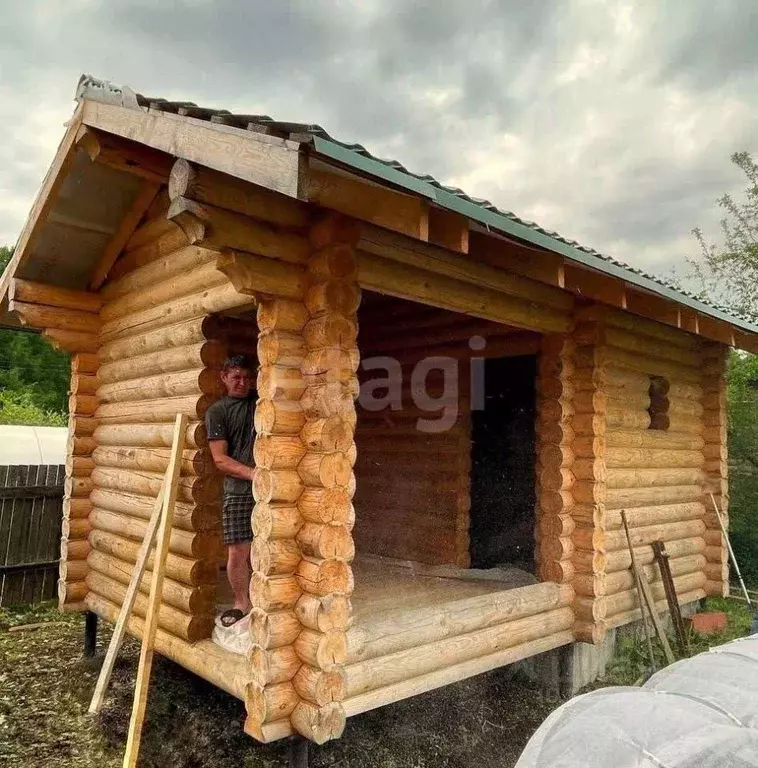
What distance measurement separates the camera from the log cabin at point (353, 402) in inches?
147

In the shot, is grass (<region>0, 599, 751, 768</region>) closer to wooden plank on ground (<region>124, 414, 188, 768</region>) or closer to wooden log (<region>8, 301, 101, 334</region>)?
wooden plank on ground (<region>124, 414, 188, 768</region>)

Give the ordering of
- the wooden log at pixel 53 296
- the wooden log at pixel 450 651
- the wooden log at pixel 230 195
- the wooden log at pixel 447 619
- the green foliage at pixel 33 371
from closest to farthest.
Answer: the wooden log at pixel 230 195 < the wooden log at pixel 450 651 < the wooden log at pixel 447 619 < the wooden log at pixel 53 296 < the green foliage at pixel 33 371

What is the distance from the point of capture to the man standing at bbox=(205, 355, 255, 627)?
451 centimetres

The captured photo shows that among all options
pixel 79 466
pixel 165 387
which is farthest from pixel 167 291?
pixel 79 466

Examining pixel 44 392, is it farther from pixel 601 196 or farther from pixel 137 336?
pixel 601 196

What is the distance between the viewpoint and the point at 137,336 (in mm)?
5992

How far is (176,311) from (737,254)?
1590cm

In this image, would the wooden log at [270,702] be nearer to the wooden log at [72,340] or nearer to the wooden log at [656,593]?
the wooden log at [656,593]

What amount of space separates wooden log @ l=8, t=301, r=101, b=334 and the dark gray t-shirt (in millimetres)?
2928

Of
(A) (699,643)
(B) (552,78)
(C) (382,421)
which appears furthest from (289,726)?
(B) (552,78)

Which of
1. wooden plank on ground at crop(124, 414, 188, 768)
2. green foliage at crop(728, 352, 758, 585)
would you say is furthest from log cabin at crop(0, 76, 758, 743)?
green foliage at crop(728, 352, 758, 585)

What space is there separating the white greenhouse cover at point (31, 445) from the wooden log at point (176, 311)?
22.9 ft

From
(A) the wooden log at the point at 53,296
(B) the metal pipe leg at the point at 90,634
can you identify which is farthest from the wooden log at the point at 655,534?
(A) the wooden log at the point at 53,296

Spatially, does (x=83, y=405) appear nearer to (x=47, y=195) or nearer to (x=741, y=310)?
(x=47, y=195)
